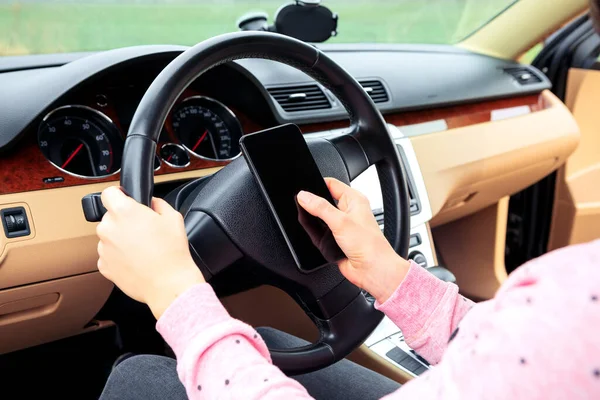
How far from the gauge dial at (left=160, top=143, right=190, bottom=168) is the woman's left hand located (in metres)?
0.49

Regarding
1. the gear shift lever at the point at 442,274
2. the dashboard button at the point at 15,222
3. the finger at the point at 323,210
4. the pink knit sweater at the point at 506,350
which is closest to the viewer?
the pink knit sweater at the point at 506,350

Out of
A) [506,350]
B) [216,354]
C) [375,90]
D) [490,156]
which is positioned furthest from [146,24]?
[506,350]

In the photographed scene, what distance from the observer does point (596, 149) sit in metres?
2.34

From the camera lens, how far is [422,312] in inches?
34.5

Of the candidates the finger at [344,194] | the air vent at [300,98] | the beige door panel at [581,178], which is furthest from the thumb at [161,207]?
the beige door panel at [581,178]

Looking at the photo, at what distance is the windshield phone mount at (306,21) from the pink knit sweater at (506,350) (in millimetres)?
922

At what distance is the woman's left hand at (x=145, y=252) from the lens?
66 cm

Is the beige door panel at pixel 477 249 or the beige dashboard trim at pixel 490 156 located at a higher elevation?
the beige dashboard trim at pixel 490 156

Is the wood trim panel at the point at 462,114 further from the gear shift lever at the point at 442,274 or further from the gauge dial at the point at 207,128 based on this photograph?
the gear shift lever at the point at 442,274

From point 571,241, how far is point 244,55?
1.78 meters

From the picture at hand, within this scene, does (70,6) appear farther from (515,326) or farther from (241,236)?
(515,326)

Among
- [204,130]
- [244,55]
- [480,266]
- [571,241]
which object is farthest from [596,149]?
[244,55]

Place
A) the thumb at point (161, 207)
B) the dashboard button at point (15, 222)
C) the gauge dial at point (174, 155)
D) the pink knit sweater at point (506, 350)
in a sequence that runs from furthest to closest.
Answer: the gauge dial at point (174, 155)
the dashboard button at point (15, 222)
the thumb at point (161, 207)
the pink knit sweater at point (506, 350)

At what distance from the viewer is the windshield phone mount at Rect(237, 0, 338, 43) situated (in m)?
1.42
